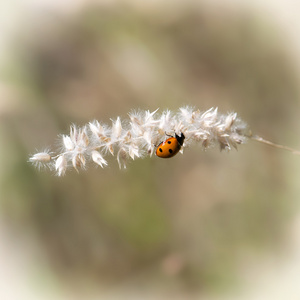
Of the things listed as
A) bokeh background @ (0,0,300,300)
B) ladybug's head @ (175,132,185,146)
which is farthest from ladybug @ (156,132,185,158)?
bokeh background @ (0,0,300,300)

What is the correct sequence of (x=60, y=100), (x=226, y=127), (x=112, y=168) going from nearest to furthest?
(x=226, y=127) → (x=112, y=168) → (x=60, y=100)

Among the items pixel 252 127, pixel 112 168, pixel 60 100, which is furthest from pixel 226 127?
pixel 60 100

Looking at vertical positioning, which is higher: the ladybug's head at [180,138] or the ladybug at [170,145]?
the ladybug's head at [180,138]

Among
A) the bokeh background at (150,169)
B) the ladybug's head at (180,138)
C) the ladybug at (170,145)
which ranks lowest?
the ladybug at (170,145)

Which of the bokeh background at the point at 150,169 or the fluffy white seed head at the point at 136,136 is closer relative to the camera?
the fluffy white seed head at the point at 136,136

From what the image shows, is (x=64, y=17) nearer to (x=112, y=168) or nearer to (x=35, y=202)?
(x=112, y=168)

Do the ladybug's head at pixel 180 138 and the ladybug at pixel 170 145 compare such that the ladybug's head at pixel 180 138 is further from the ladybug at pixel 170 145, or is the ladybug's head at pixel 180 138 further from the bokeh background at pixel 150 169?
the bokeh background at pixel 150 169

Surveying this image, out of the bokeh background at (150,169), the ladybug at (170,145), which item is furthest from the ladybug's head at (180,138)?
the bokeh background at (150,169)
